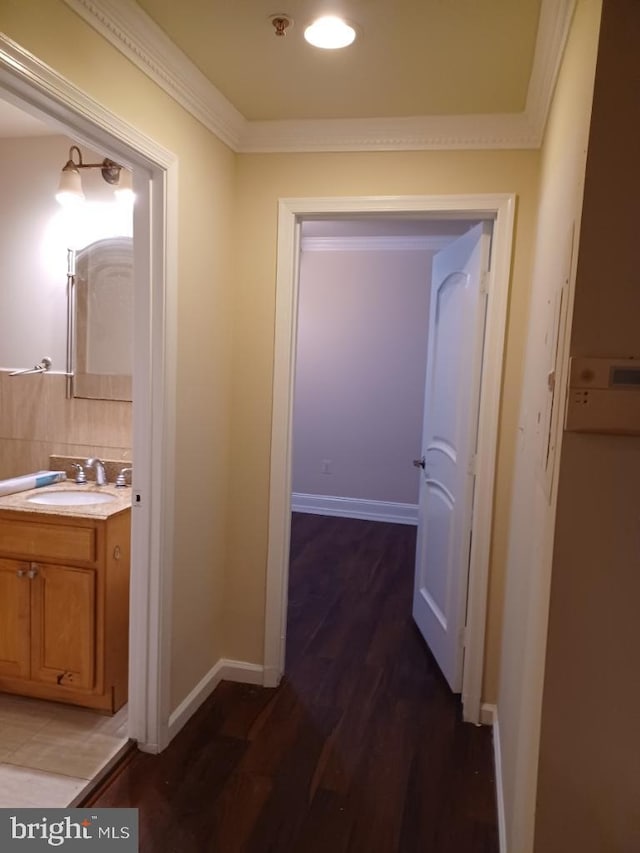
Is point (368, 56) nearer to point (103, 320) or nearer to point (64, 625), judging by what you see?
point (103, 320)

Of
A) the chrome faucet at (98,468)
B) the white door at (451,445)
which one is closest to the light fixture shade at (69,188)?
the chrome faucet at (98,468)

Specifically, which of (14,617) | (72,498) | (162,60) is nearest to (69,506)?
(72,498)

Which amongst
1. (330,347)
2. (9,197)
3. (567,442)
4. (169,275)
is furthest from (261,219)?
(330,347)

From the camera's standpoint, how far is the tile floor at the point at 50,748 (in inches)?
80.0

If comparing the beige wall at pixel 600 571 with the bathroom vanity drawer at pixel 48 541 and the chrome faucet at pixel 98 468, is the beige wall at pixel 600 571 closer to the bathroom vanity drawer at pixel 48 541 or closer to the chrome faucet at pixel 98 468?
the bathroom vanity drawer at pixel 48 541

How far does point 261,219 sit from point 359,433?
3250 mm

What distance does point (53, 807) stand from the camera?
6.44 ft

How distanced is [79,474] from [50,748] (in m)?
1.16

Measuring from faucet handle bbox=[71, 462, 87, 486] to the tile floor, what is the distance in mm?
943

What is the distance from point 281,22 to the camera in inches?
68.9

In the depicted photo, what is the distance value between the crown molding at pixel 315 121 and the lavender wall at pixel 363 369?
298 cm

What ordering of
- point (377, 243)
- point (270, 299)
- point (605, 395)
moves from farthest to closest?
point (377, 243), point (270, 299), point (605, 395)

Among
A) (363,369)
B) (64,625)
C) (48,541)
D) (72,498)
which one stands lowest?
(64,625)

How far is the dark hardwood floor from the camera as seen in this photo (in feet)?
6.33
